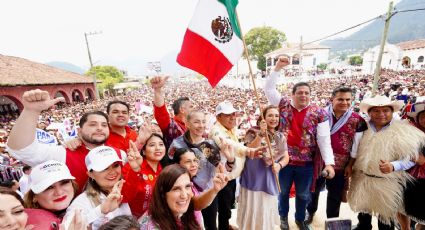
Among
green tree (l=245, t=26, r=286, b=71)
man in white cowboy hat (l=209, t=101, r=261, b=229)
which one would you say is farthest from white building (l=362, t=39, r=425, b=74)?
man in white cowboy hat (l=209, t=101, r=261, b=229)

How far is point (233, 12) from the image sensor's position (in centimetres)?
243

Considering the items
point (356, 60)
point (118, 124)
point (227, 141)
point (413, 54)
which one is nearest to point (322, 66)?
point (413, 54)

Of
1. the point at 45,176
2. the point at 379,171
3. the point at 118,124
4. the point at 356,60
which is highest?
the point at 356,60

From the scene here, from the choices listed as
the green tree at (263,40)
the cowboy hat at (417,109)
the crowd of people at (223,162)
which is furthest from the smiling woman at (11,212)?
the green tree at (263,40)

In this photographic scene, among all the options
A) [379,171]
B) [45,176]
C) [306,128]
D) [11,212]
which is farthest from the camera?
[306,128]

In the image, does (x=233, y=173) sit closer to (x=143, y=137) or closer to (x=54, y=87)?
(x=143, y=137)

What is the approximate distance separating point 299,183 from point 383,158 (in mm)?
990

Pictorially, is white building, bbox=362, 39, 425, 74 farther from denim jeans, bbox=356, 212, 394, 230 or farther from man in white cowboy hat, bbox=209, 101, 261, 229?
man in white cowboy hat, bbox=209, 101, 261, 229

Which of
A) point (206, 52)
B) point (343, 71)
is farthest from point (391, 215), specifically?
point (343, 71)

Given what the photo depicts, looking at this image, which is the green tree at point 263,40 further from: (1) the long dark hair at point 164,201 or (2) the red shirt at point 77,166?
(1) the long dark hair at point 164,201

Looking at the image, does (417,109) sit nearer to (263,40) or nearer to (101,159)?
(101,159)

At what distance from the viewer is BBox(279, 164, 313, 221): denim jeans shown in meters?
2.94

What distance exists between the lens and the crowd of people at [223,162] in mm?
1681

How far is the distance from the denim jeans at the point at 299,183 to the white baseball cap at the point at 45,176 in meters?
2.49
